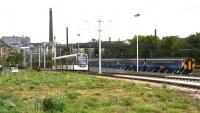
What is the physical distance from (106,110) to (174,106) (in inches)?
119

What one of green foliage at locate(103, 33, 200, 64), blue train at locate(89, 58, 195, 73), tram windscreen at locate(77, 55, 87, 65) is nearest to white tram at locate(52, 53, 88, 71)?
tram windscreen at locate(77, 55, 87, 65)

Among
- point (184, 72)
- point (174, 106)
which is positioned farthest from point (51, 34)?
point (174, 106)

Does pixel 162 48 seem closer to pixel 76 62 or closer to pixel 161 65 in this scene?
pixel 161 65

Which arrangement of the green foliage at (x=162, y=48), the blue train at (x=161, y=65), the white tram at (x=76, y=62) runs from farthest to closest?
the green foliage at (x=162, y=48), the white tram at (x=76, y=62), the blue train at (x=161, y=65)

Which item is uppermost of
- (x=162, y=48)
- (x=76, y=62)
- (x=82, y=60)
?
(x=162, y=48)

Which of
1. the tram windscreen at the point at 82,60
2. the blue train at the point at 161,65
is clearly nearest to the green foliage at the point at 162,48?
the blue train at the point at 161,65

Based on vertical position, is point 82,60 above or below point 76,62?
above

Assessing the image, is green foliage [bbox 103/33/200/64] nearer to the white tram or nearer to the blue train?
the blue train

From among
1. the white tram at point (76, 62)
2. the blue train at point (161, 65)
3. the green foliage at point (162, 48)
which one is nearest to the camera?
the blue train at point (161, 65)

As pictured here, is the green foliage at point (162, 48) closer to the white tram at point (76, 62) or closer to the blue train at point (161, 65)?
the blue train at point (161, 65)

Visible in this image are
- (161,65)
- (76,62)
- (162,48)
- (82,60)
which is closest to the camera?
(161,65)

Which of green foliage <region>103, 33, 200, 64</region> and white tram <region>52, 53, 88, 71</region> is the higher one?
green foliage <region>103, 33, 200, 64</region>

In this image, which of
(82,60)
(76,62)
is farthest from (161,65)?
(76,62)

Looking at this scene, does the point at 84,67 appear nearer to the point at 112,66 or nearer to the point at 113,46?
the point at 112,66
